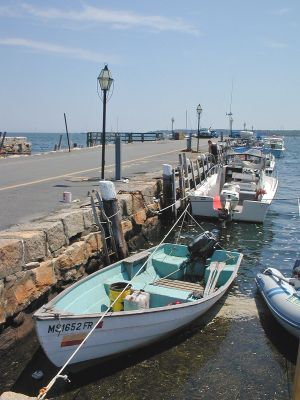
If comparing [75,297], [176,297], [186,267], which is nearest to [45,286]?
[75,297]

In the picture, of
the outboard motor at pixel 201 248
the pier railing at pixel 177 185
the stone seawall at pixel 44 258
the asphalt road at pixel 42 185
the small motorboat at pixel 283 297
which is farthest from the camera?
the pier railing at pixel 177 185

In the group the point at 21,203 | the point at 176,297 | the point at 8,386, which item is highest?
the point at 21,203

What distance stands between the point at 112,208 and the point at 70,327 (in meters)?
4.31

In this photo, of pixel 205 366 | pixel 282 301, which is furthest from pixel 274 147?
pixel 205 366

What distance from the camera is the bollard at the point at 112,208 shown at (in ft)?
33.2

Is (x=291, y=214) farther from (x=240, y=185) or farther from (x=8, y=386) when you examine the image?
(x=8, y=386)

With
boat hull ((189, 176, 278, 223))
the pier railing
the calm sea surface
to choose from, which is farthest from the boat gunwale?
boat hull ((189, 176, 278, 223))

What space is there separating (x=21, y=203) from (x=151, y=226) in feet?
16.9

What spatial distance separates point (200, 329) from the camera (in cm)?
806

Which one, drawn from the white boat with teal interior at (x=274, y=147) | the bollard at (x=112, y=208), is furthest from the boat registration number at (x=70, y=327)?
the white boat with teal interior at (x=274, y=147)

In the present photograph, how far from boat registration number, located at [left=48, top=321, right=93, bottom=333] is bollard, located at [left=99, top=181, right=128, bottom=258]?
4.10 m

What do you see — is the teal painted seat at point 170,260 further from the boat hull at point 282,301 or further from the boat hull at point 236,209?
the boat hull at point 236,209

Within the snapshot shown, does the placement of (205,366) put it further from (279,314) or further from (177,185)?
(177,185)

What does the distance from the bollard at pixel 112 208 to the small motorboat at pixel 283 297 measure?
3345 millimetres
